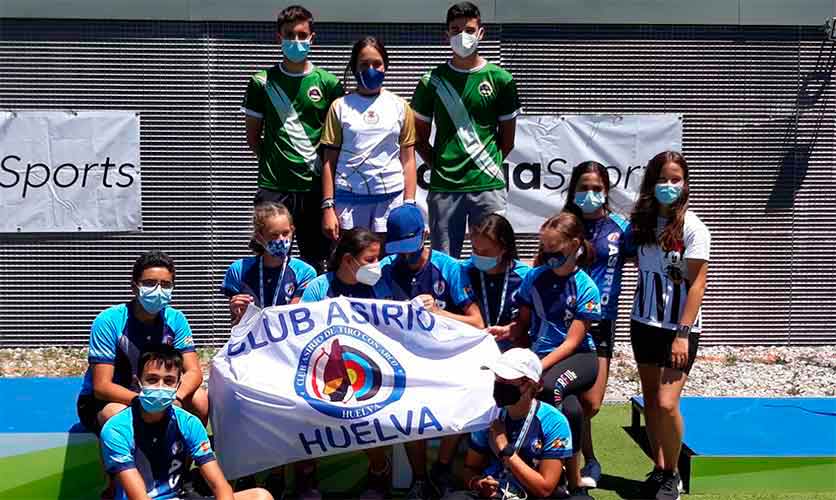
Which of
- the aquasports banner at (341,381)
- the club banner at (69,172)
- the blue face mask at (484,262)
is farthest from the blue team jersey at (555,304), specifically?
the club banner at (69,172)

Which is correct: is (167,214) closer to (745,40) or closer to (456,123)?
(456,123)

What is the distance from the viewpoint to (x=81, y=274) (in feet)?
33.5

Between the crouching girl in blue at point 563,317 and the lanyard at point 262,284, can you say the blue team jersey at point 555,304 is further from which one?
the lanyard at point 262,284

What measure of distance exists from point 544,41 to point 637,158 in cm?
147

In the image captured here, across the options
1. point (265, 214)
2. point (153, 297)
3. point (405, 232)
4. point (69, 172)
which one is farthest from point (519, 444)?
point (69, 172)

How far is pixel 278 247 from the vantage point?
19.6 feet

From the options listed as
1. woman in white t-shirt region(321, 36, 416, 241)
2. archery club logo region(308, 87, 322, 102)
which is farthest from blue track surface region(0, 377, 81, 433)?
archery club logo region(308, 87, 322, 102)

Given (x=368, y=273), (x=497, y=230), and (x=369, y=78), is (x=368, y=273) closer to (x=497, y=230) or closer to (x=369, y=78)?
(x=497, y=230)

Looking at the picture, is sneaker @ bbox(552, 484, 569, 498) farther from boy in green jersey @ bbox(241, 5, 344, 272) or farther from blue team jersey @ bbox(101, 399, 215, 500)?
boy in green jersey @ bbox(241, 5, 344, 272)

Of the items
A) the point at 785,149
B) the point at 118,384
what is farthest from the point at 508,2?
the point at 118,384

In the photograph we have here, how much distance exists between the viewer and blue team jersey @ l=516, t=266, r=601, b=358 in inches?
225

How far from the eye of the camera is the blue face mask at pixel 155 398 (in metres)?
4.88

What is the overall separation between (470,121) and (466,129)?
0.20 ft

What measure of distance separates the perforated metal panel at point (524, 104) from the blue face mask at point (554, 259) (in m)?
4.59
